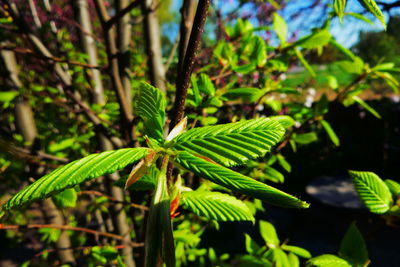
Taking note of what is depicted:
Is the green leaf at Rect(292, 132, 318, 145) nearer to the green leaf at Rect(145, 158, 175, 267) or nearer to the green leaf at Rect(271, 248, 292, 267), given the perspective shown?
the green leaf at Rect(271, 248, 292, 267)

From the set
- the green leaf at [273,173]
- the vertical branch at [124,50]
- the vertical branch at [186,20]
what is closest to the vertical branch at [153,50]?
the vertical branch at [124,50]

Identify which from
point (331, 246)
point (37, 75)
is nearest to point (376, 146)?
point (331, 246)

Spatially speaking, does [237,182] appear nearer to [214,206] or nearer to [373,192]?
[214,206]

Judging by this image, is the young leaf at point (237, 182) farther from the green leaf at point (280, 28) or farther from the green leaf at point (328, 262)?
the green leaf at point (280, 28)

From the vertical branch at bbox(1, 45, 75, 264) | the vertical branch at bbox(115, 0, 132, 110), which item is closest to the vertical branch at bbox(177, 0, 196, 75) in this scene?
the vertical branch at bbox(115, 0, 132, 110)

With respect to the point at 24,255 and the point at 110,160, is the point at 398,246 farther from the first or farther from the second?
the point at 24,255
